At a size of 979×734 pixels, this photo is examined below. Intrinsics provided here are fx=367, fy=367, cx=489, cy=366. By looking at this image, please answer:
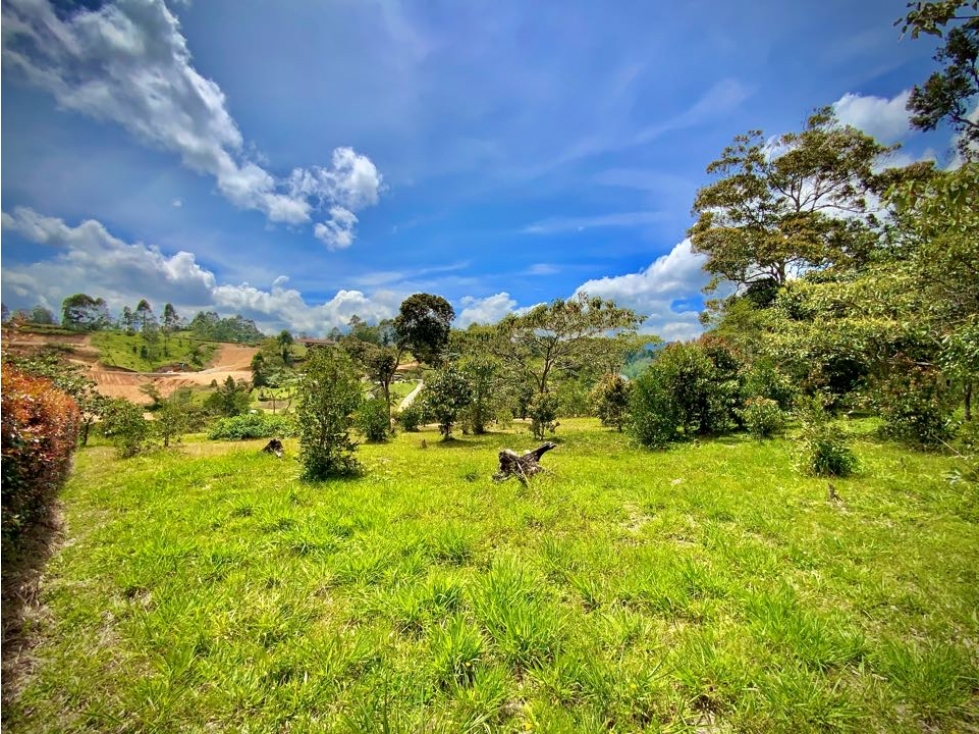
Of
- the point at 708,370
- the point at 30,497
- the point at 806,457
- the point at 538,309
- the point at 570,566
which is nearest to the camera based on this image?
the point at 570,566

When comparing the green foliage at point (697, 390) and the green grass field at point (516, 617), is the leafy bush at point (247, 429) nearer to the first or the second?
the green grass field at point (516, 617)

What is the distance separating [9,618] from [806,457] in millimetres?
12743

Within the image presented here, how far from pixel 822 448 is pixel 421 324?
44921 millimetres

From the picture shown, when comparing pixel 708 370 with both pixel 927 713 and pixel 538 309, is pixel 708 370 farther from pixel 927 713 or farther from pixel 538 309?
pixel 927 713

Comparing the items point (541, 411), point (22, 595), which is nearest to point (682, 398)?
point (541, 411)

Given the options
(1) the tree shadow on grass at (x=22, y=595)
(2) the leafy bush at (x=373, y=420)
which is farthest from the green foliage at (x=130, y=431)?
(1) the tree shadow on grass at (x=22, y=595)

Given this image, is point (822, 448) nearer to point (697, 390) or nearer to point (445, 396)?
point (697, 390)

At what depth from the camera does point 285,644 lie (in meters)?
3.14

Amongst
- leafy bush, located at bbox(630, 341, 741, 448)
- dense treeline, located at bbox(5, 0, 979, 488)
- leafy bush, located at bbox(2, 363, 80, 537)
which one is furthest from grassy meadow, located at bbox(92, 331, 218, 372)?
leafy bush, located at bbox(630, 341, 741, 448)

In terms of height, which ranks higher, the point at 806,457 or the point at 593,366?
the point at 593,366

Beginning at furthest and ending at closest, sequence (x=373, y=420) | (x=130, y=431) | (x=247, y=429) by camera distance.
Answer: (x=247, y=429), (x=373, y=420), (x=130, y=431)

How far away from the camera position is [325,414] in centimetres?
952

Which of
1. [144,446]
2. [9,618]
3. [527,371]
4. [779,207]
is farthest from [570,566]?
[779,207]

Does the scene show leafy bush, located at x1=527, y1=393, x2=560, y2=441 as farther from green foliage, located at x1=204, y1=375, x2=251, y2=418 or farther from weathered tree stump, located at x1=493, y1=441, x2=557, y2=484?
green foliage, located at x1=204, y1=375, x2=251, y2=418
